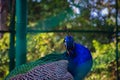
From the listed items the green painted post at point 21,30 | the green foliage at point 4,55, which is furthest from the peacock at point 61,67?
the green foliage at point 4,55

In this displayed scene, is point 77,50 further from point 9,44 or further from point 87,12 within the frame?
point 87,12

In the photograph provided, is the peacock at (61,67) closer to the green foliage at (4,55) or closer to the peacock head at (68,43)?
the peacock head at (68,43)

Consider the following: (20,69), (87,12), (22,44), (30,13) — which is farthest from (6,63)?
(30,13)

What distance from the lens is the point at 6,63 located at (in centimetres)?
376

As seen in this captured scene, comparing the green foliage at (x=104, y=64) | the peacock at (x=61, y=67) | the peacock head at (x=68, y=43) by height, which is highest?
the peacock head at (x=68, y=43)

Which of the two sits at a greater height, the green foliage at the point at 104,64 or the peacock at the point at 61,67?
the peacock at the point at 61,67

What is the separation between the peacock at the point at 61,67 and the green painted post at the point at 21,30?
0.56 meters

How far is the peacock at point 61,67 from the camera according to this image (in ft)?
8.35

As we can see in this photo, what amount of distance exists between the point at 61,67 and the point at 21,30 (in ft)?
2.72

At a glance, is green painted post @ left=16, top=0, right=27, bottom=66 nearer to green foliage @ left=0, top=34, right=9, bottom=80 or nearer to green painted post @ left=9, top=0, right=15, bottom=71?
green painted post @ left=9, top=0, right=15, bottom=71

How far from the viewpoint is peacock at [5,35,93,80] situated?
2545mm

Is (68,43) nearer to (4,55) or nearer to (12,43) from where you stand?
(12,43)

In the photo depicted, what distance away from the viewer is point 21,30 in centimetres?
331

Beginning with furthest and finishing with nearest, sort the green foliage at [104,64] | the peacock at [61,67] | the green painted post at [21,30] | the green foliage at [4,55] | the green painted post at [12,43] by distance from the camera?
the green foliage at [104,64]
the green foliage at [4,55]
the green painted post at [12,43]
the green painted post at [21,30]
the peacock at [61,67]
